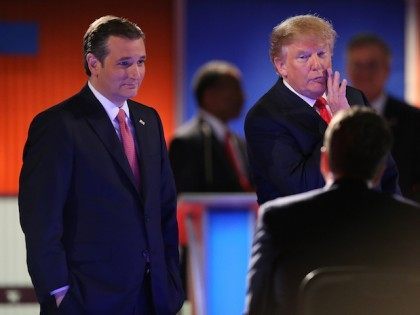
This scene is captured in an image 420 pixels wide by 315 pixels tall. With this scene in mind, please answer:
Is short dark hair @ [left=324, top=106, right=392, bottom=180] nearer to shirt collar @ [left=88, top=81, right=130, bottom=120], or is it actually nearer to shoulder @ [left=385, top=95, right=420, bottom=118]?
shirt collar @ [left=88, top=81, right=130, bottom=120]

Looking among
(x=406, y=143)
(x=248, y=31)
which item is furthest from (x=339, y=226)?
(x=248, y=31)

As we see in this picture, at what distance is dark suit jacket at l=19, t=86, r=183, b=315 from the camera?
316 centimetres

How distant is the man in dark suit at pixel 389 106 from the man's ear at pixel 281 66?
1.24 m

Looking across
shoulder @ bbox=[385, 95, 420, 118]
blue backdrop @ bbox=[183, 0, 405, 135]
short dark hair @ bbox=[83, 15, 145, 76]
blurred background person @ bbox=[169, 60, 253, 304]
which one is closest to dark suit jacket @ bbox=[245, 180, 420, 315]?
short dark hair @ bbox=[83, 15, 145, 76]

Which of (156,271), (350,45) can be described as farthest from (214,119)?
(156,271)

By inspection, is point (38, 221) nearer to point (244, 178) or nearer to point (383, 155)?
point (383, 155)

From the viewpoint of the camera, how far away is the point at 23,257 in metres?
5.01

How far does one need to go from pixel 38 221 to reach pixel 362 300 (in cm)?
123

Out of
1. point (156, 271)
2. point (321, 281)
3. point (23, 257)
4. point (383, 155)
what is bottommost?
point (23, 257)

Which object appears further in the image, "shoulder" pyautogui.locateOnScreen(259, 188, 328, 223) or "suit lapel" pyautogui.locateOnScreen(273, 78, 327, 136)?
"suit lapel" pyautogui.locateOnScreen(273, 78, 327, 136)

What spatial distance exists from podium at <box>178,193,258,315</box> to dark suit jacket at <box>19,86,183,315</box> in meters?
1.77

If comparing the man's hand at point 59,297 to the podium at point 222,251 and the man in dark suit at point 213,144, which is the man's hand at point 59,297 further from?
the man in dark suit at point 213,144

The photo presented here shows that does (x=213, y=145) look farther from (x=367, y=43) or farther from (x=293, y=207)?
(x=293, y=207)

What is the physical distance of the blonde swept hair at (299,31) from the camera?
338 centimetres
